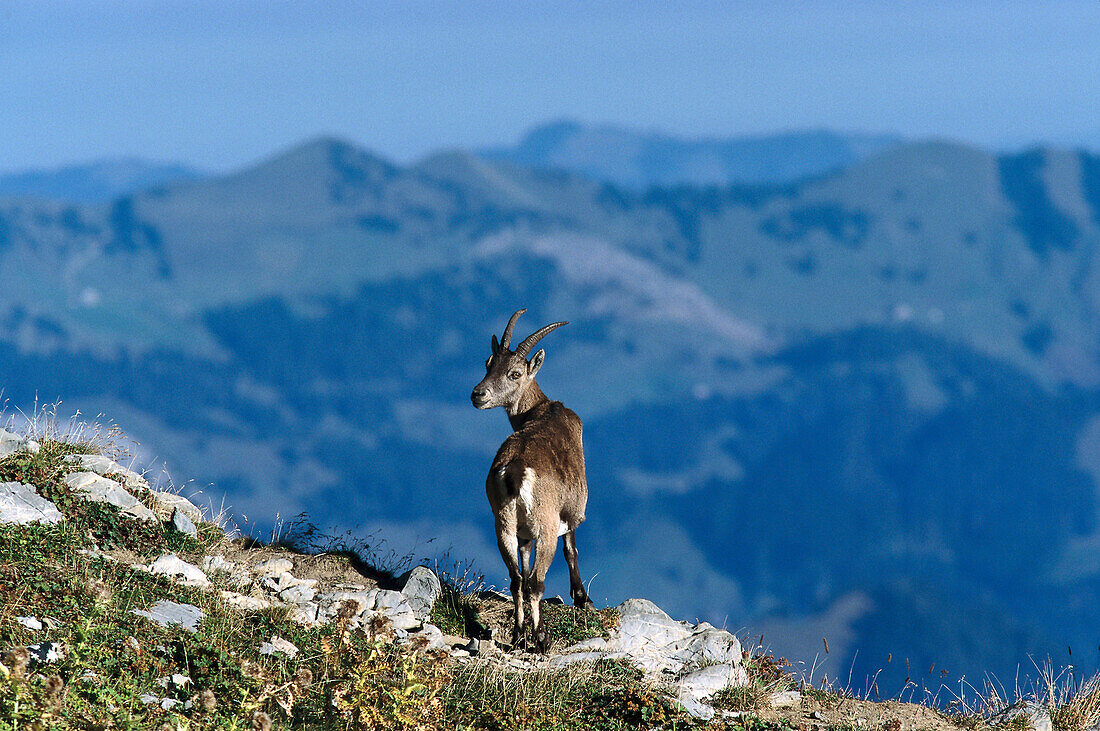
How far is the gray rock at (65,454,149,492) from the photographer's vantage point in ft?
47.2

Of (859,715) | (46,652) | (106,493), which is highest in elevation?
(106,493)

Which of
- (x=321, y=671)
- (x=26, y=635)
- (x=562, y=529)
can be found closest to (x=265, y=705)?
(x=321, y=671)

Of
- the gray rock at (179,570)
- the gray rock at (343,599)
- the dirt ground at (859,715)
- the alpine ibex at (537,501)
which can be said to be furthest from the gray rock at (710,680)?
the gray rock at (179,570)

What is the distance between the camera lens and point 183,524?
13789 millimetres

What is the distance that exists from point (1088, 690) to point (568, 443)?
6346 millimetres

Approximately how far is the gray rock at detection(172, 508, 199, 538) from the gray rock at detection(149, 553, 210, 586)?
1296 millimetres

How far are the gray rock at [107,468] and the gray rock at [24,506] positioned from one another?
1296mm

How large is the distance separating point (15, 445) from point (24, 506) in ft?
6.33

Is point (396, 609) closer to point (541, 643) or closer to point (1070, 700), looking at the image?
point (541, 643)

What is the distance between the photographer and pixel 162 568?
12047mm

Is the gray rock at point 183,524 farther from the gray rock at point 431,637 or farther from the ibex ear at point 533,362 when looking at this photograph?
the ibex ear at point 533,362

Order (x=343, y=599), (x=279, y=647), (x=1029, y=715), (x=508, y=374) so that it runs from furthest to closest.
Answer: (x=508, y=374) → (x=343, y=599) → (x=1029, y=715) → (x=279, y=647)

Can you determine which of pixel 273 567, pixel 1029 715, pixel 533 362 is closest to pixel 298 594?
pixel 273 567

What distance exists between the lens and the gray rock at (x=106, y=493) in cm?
1350
